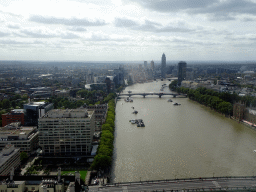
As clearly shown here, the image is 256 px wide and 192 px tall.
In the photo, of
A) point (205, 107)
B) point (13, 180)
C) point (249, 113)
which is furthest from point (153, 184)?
point (205, 107)

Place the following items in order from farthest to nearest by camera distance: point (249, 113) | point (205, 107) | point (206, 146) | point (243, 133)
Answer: point (205, 107) < point (249, 113) < point (243, 133) < point (206, 146)

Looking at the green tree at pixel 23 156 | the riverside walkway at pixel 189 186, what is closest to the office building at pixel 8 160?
the green tree at pixel 23 156

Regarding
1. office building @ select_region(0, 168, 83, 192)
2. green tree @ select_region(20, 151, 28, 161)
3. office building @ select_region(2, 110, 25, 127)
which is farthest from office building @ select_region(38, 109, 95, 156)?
office building @ select_region(2, 110, 25, 127)

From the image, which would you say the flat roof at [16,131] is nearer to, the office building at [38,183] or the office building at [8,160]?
the office building at [8,160]

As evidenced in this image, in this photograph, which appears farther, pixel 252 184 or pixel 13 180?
pixel 252 184

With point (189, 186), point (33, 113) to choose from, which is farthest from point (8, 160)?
point (189, 186)

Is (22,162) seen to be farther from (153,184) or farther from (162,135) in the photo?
(162,135)

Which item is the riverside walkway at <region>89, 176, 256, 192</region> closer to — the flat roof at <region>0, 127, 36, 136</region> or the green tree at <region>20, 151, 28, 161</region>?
the green tree at <region>20, 151, 28, 161</region>
